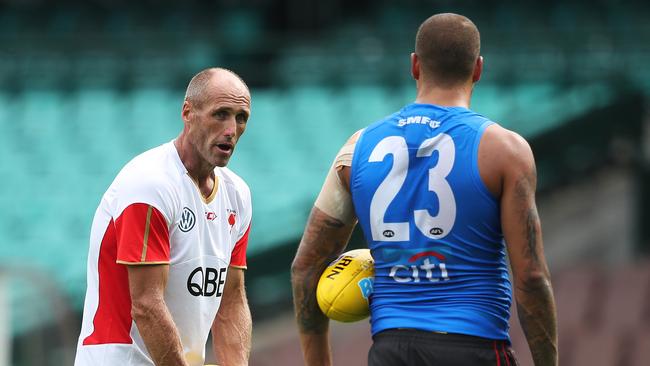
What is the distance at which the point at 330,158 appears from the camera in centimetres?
1612

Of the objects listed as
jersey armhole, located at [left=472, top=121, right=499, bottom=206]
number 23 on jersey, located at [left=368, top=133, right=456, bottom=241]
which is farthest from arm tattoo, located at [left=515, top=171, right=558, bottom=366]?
number 23 on jersey, located at [left=368, top=133, right=456, bottom=241]

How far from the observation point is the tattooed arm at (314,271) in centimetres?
506

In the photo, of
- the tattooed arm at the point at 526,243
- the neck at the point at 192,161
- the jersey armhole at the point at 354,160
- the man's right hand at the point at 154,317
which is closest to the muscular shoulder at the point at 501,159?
the tattooed arm at the point at 526,243

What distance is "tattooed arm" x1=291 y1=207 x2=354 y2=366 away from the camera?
5.06 metres

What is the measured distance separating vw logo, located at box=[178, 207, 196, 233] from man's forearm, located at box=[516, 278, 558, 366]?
133 cm

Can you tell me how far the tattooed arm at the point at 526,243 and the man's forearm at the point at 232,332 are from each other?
1342 millimetres

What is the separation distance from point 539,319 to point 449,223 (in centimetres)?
49

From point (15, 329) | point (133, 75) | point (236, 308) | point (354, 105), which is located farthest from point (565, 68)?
point (236, 308)

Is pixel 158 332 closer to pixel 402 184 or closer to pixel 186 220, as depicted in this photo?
pixel 186 220

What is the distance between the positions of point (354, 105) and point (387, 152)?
12.9 metres

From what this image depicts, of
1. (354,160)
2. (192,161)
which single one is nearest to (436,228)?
(354,160)

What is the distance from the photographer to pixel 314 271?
202 inches

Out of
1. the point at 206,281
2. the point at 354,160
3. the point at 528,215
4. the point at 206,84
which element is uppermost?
the point at 206,84

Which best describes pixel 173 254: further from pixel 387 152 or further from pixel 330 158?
pixel 330 158
